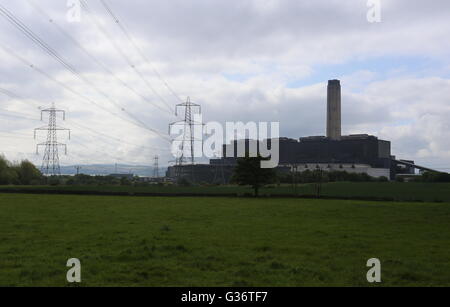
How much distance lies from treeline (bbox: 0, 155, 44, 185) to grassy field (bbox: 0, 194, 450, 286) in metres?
85.0

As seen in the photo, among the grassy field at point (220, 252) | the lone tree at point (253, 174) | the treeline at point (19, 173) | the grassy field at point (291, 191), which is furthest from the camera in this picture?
the treeline at point (19, 173)

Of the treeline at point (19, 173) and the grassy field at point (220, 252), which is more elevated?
the treeline at point (19, 173)

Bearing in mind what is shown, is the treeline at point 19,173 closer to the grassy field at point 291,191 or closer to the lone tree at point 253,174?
the grassy field at point 291,191

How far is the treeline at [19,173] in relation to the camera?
105 m

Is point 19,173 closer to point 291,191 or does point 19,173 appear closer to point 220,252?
point 291,191

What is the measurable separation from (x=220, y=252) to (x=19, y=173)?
360 ft

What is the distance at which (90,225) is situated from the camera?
26.5 metres

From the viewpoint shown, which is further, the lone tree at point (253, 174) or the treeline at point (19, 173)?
the treeline at point (19, 173)

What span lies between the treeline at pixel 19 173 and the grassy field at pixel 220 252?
85.0 meters

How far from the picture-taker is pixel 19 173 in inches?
4476

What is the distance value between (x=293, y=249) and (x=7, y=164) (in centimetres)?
11237

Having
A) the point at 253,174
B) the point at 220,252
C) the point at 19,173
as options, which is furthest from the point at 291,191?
the point at 19,173

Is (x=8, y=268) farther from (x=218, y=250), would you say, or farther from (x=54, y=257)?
(x=218, y=250)

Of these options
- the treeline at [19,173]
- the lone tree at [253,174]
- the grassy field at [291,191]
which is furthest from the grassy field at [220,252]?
the treeline at [19,173]
